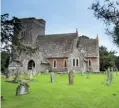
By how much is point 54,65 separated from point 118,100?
149 ft

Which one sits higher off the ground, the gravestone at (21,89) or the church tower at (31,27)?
the church tower at (31,27)

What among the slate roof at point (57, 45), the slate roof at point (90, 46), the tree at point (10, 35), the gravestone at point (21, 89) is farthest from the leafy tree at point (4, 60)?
the slate roof at point (90, 46)

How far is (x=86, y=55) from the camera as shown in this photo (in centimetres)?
6188

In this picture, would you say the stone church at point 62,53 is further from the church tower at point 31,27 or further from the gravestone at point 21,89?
the gravestone at point 21,89

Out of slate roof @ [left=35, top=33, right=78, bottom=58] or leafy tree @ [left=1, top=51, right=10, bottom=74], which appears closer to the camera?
leafy tree @ [left=1, top=51, right=10, bottom=74]

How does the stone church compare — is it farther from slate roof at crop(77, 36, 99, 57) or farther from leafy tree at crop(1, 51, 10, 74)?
leafy tree at crop(1, 51, 10, 74)

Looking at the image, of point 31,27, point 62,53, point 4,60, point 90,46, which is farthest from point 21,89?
point 31,27

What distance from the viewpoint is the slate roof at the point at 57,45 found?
60594mm

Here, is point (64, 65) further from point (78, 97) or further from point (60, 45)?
point (78, 97)

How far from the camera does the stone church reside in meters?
57.6

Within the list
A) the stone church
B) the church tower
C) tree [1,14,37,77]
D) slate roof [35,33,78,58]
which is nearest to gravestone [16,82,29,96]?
tree [1,14,37,77]

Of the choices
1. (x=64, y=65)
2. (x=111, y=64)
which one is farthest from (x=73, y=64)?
(x=111, y=64)

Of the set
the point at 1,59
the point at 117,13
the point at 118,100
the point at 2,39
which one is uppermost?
the point at 117,13

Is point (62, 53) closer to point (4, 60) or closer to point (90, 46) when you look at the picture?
point (90, 46)
